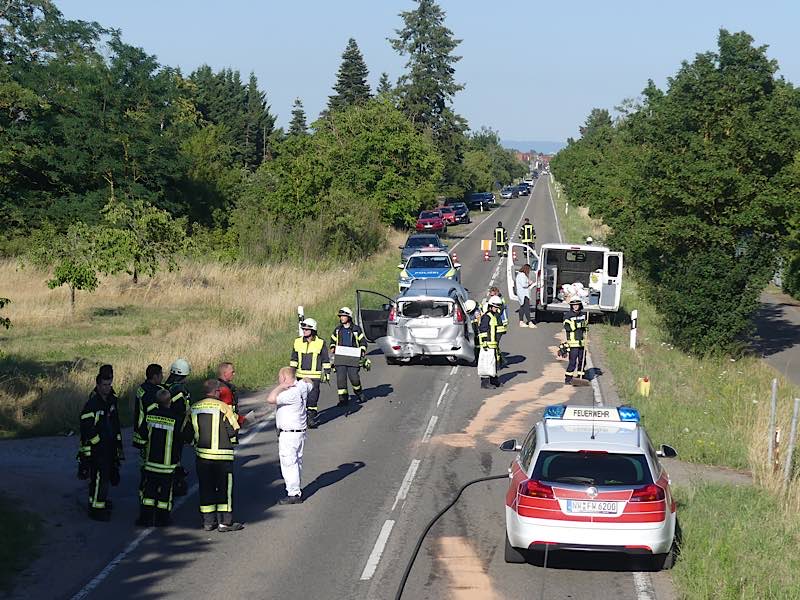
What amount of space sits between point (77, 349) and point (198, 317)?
20.0ft

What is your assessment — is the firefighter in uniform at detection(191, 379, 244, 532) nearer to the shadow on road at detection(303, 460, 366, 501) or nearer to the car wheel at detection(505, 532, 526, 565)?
the shadow on road at detection(303, 460, 366, 501)

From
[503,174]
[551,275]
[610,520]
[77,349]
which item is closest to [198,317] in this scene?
[77,349]

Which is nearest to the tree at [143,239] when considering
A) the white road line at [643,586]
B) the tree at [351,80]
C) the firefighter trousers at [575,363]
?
the firefighter trousers at [575,363]

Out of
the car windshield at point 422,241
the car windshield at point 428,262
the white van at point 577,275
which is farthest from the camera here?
the car windshield at point 422,241

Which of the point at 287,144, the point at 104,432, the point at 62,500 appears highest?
the point at 287,144

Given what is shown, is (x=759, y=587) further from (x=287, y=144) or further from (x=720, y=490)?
(x=287, y=144)

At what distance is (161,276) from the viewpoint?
1503 inches

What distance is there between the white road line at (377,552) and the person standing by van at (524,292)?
17.9 meters

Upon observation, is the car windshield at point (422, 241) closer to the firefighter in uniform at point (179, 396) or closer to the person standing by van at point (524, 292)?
the person standing by van at point (524, 292)

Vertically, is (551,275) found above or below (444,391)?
above

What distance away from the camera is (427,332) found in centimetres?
2266

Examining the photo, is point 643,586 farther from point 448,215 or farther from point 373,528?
point 448,215

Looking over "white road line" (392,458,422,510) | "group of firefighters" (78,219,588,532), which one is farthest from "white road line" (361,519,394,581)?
"group of firefighters" (78,219,588,532)

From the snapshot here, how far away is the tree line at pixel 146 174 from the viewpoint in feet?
116
